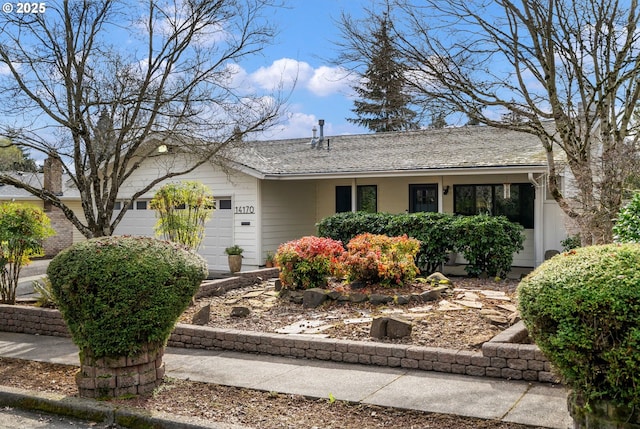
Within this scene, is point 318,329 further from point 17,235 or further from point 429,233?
point 17,235

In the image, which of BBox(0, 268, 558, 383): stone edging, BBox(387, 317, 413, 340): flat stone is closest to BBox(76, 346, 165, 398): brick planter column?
BBox(0, 268, 558, 383): stone edging

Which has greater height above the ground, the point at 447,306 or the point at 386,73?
the point at 386,73

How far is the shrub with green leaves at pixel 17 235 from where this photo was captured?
10.6 metres

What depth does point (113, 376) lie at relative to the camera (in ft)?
19.4

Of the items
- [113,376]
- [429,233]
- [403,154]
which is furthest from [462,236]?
[113,376]

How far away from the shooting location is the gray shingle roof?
579 inches

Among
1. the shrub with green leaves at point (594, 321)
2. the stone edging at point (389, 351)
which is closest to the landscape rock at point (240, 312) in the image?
the stone edging at point (389, 351)

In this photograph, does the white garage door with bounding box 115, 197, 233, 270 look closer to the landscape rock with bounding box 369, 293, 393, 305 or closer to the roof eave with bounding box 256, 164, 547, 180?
the roof eave with bounding box 256, 164, 547, 180

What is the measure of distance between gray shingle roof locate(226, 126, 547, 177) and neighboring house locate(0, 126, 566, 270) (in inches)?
1.2

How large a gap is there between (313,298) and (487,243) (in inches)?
181

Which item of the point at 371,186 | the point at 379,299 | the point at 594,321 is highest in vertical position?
the point at 371,186

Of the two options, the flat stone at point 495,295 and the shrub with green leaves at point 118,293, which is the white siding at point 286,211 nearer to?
the flat stone at point 495,295

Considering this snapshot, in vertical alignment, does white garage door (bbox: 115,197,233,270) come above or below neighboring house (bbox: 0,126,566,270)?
below

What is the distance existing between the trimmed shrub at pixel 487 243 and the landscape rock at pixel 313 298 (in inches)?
163
